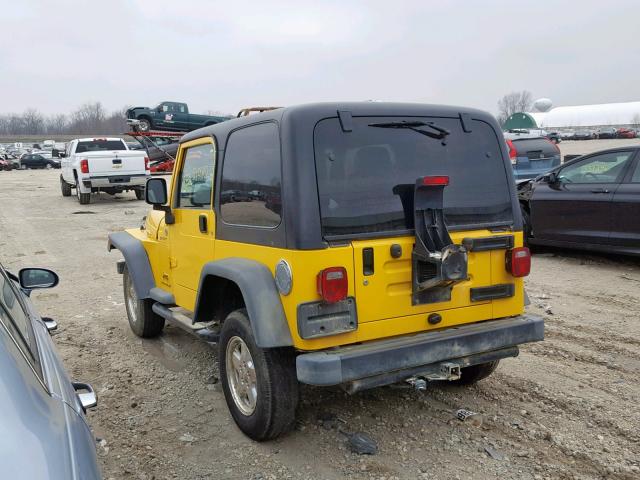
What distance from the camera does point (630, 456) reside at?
3.30 metres

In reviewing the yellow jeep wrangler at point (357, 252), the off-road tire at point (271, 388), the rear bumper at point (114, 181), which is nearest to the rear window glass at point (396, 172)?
the yellow jeep wrangler at point (357, 252)

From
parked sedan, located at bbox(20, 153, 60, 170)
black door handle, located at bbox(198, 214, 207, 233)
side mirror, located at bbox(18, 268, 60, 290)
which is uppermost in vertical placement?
parked sedan, located at bbox(20, 153, 60, 170)

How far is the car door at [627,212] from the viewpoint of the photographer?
716cm

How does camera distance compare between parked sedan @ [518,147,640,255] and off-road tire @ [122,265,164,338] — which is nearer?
off-road tire @ [122,265,164,338]

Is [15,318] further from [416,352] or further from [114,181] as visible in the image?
[114,181]

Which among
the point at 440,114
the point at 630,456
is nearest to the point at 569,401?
the point at 630,456

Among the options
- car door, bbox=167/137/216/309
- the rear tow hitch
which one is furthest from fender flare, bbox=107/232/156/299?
the rear tow hitch

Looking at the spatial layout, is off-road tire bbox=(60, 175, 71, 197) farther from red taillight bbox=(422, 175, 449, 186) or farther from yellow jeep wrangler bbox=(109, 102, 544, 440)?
red taillight bbox=(422, 175, 449, 186)

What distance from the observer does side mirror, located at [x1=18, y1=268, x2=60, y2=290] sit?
3209mm

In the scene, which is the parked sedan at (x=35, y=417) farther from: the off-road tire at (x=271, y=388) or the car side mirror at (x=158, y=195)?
the car side mirror at (x=158, y=195)

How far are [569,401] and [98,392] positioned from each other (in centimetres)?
352

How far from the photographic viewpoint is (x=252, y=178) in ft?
11.8

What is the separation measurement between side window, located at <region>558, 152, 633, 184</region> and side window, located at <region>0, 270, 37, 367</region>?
7.38 metres

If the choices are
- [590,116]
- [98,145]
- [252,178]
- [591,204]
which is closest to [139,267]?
[252,178]
